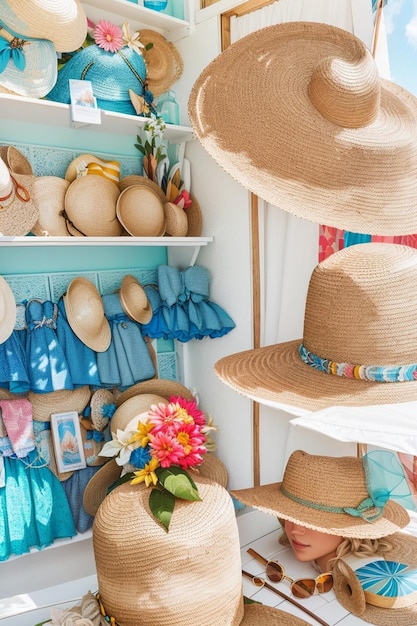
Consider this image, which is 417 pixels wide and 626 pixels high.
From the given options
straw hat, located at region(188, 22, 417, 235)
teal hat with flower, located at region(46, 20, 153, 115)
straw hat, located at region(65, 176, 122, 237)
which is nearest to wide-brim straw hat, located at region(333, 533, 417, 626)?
straw hat, located at region(188, 22, 417, 235)

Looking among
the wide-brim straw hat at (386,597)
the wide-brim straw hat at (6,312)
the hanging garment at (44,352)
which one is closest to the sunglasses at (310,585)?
the wide-brim straw hat at (386,597)

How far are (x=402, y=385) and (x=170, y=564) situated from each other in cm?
65

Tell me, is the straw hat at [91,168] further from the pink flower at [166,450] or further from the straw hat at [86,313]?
the pink flower at [166,450]

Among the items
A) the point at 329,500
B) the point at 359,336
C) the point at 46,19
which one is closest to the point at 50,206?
the point at 46,19

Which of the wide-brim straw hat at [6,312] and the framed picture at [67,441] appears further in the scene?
the framed picture at [67,441]

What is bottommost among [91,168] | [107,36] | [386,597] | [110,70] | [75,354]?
[386,597]

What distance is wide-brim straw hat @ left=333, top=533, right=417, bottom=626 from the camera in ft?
4.02

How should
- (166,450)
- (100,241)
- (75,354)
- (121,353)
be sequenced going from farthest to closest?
(121,353), (75,354), (100,241), (166,450)

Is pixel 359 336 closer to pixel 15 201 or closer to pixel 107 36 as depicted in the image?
pixel 15 201

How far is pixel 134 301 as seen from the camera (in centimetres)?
205

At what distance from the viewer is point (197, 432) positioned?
149cm

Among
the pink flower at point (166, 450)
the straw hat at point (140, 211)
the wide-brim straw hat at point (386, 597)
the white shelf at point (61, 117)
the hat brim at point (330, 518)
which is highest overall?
the white shelf at point (61, 117)

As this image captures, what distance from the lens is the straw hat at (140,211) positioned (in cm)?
191

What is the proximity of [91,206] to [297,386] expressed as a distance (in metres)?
1.00
